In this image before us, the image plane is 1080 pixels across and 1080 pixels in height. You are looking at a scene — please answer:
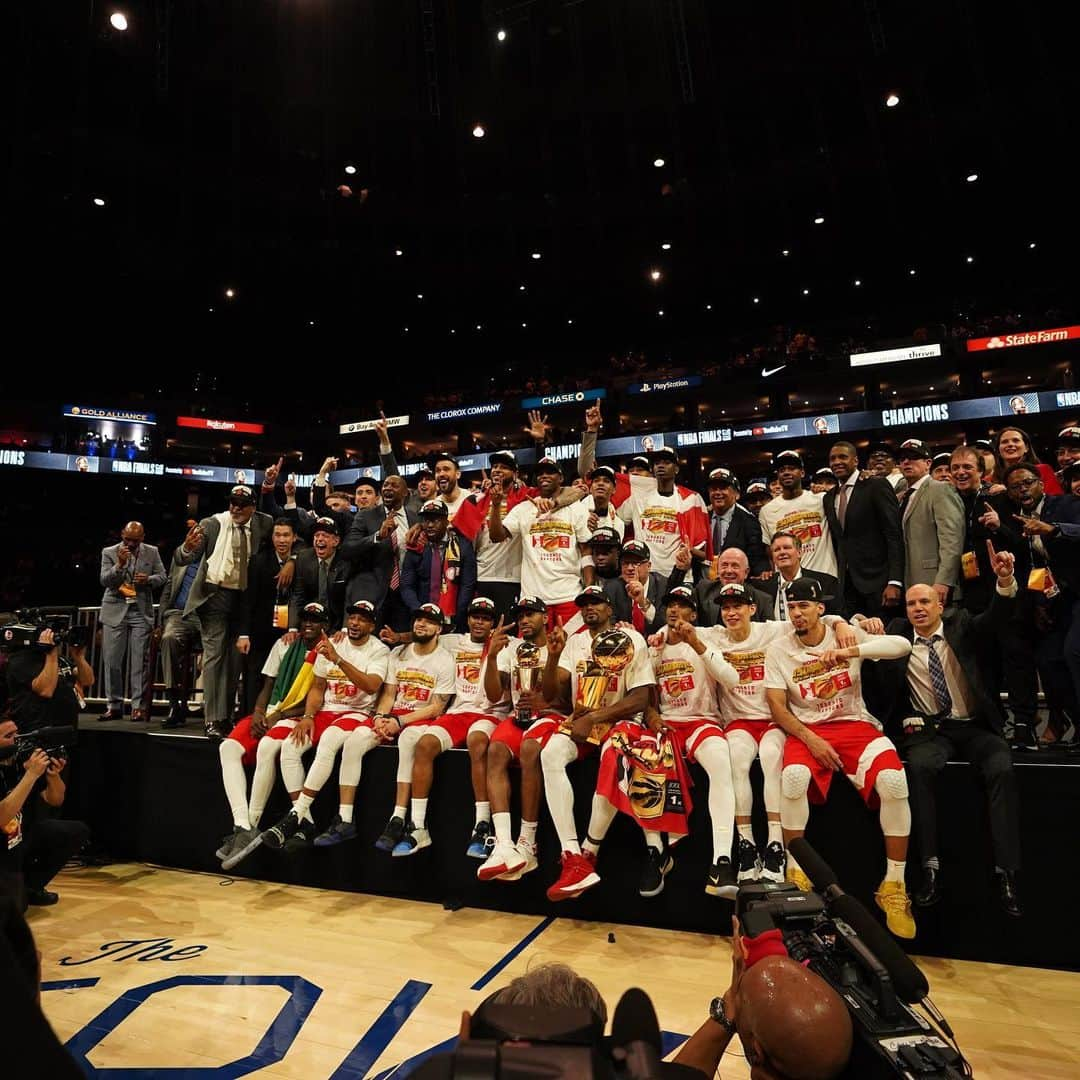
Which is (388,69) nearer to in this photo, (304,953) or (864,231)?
(864,231)

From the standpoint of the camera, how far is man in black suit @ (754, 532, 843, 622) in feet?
14.0

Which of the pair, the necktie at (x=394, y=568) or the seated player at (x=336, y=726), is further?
the necktie at (x=394, y=568)

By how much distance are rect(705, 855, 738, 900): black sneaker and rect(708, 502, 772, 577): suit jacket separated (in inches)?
89.0

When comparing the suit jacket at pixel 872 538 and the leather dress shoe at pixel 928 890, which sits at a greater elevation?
the suit jacket at pixel 872 538

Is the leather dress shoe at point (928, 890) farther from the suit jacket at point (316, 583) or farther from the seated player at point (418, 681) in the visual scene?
the suit jacket at point (316, 583)

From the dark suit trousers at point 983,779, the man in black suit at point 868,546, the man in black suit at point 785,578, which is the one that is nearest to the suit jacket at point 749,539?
the man in black suit at point 785,578

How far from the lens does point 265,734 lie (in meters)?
4.81

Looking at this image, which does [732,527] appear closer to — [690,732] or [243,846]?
[690,732]

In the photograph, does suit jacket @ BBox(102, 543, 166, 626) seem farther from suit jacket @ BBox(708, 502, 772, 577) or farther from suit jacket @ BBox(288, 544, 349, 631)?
suit jacket @ BBox(708, 502, 772, 577)

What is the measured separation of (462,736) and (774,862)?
1967 mm

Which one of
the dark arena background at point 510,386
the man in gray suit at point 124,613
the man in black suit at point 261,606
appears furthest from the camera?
the man in gray suit at point 124,613

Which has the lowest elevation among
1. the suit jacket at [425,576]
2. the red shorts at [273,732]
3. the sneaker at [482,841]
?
the sneaker at [482,841]

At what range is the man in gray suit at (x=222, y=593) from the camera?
5.50m

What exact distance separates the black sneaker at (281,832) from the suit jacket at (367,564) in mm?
1626
